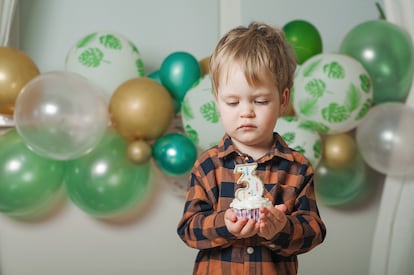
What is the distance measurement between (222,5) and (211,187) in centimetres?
178

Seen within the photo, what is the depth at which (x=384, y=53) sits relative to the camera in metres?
2.49

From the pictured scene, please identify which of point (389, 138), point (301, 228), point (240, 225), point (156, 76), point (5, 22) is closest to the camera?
point (240, 225)

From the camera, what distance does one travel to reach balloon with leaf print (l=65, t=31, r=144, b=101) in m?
2.44

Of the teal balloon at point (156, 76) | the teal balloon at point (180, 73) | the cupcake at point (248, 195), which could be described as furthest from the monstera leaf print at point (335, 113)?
the cupcake at point (248, 195)

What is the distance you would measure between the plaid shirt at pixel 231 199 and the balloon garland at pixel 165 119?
98 centimetres

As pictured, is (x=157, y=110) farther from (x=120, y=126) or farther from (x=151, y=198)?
(x=151, y=198)

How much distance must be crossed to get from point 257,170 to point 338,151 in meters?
1.29

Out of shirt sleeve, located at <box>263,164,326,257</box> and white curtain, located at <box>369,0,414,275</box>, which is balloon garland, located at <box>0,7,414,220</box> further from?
shirt sleeve, located at <box>263,164,326,257</box>

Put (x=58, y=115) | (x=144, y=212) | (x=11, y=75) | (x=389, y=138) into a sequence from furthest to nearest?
(x=144, y=212) → (x=389, y=138) → (x=11, y=75) → (x=58, y=115)

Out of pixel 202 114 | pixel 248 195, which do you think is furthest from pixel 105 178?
pixel 248 195

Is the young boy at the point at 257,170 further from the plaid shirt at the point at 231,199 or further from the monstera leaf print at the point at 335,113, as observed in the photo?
the monstera leaf print at the point at 335,113

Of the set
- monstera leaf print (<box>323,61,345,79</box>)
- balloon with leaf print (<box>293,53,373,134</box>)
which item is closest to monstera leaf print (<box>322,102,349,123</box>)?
balloon with leaf print (<box>293,53,373,134</box>)

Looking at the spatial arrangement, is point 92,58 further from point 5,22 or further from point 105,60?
point 5,22

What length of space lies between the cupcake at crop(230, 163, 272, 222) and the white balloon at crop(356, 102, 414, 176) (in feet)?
4.21
